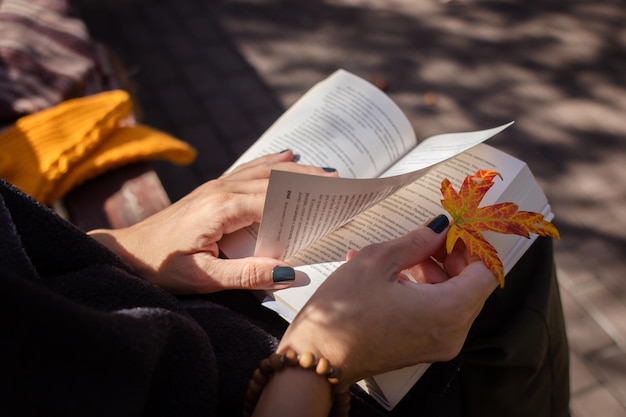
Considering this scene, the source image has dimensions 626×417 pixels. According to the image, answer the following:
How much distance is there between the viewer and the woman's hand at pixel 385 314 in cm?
83

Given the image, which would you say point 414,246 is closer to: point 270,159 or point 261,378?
point 261,378

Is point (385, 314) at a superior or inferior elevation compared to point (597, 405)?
superior

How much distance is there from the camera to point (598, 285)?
6.65 ft

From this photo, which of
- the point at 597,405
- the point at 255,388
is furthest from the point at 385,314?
the point at 597,405

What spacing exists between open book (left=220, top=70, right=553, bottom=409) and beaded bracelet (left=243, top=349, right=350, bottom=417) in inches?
5.1

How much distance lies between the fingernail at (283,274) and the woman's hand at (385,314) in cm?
13

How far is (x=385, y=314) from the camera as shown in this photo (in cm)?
83

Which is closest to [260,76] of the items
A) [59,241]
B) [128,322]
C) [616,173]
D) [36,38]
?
[36,38]

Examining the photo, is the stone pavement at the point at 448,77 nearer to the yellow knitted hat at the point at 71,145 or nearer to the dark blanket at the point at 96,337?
the yellow knitted hat at the point at 71,145

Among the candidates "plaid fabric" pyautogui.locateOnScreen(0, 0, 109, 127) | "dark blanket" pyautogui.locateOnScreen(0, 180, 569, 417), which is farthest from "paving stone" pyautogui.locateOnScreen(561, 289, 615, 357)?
"plaid fabric" pyautogui.locateOnScreen(0, 0, 109, 127)

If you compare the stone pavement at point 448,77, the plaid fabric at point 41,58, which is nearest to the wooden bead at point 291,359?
the plaid fabric at point 41,58

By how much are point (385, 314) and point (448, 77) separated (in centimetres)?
230

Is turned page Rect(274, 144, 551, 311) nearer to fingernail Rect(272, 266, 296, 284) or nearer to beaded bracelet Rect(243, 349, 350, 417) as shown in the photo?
fingernail Rect(272, 266, 296, 284)

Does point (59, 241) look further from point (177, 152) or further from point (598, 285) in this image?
point (598, 285)
